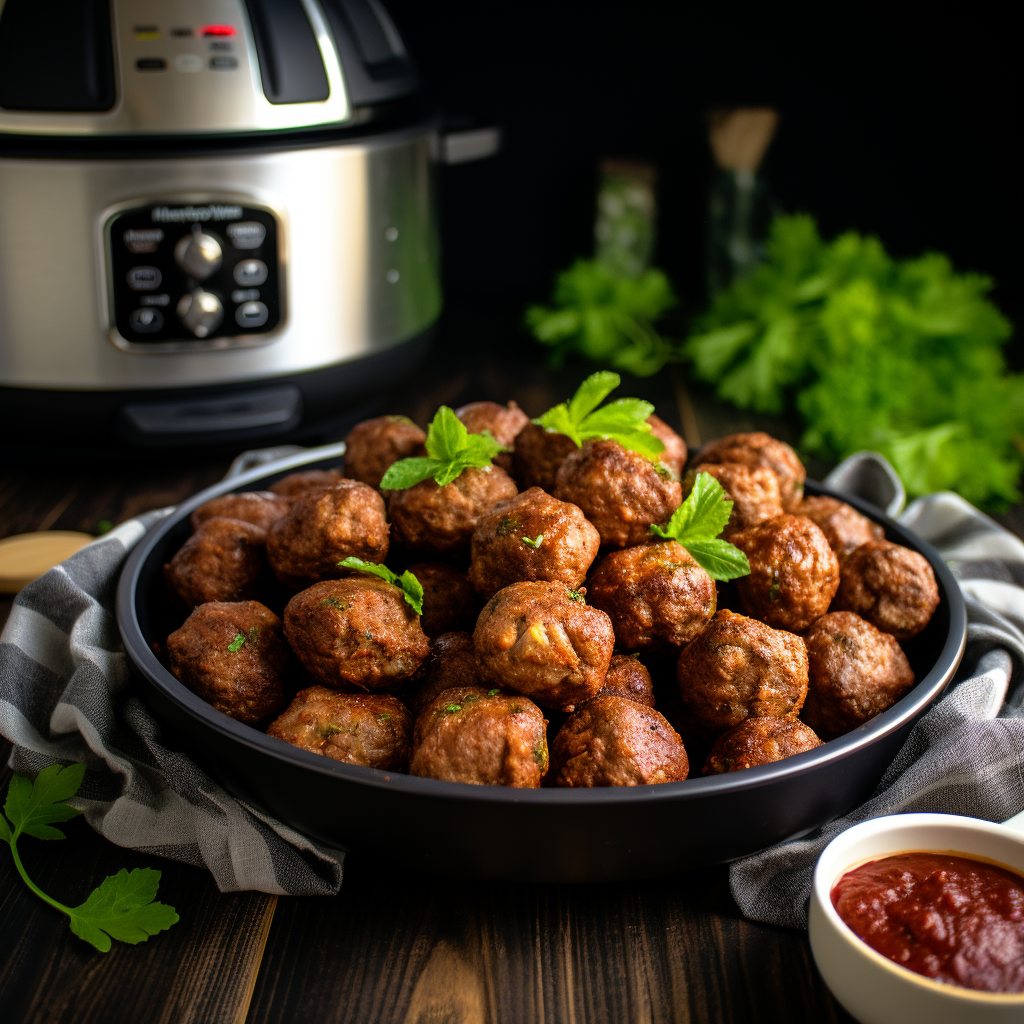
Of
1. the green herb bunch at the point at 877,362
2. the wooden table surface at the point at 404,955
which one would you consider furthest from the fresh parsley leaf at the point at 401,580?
the green herb bunch at the point at 877,362

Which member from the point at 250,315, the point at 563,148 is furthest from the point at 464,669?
the point at 563,148

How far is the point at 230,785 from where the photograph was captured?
136 cm

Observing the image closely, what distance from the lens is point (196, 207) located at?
7.43 ft

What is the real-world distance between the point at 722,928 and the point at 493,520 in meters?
0.60

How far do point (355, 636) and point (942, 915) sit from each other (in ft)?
2.46

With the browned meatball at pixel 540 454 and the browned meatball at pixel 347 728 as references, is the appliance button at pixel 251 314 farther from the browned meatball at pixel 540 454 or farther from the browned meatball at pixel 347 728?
the browned meatball at pixel 347 728

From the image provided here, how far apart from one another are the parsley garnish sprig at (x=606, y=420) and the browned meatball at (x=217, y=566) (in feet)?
1.68

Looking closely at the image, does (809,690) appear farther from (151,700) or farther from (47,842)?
(47,842)

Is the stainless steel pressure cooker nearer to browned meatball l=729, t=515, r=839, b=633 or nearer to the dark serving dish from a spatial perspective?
the dark serving dish

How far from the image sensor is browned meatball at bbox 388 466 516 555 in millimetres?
1570

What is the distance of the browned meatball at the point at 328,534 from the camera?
5.04 feet

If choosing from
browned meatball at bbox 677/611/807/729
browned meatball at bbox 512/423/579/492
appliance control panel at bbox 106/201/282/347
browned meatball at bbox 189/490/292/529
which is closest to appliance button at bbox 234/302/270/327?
appliance control panel at bbox 106/201/282/347

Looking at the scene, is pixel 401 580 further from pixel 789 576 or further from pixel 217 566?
pixel 789 576

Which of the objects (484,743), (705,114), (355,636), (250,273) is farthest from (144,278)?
(705,114)
